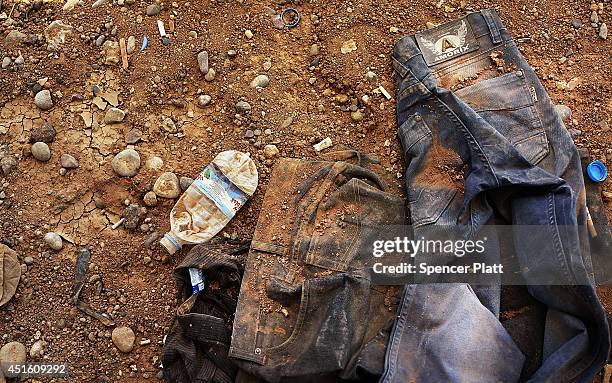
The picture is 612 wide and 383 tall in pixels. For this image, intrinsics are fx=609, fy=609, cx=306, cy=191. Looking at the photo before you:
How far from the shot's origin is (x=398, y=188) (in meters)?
2.52

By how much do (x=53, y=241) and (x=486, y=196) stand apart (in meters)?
1.71

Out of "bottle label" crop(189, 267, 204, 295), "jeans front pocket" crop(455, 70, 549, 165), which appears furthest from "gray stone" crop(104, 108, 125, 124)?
"jeans front pocket" crop(455, 70, 549, 165)

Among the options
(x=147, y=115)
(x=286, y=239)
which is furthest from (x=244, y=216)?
(x=147, y=115)

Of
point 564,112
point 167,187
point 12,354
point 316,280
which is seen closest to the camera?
point 316,280

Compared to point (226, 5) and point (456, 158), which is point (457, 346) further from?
point (226, 5)

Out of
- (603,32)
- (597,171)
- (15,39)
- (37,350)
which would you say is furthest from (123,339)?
(603,32)

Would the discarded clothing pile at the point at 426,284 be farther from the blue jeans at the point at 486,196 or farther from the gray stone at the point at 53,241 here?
the gray stone at the point at 53,241

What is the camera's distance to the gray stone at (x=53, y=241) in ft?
8.00

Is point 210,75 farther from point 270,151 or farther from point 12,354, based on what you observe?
point 12,354

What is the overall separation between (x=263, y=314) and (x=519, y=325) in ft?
3.02

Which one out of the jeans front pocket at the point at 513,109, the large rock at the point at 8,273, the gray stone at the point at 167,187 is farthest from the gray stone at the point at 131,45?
the jeans front pocket at the point at 513,109

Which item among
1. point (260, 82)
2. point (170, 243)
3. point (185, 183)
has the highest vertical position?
point (260, 82)

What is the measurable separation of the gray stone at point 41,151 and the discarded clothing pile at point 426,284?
31.7 inches

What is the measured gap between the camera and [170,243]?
2.41 meters
